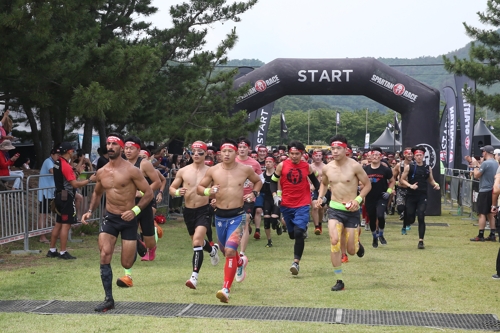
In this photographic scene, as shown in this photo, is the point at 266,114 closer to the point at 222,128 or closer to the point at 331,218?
the point at 222,128

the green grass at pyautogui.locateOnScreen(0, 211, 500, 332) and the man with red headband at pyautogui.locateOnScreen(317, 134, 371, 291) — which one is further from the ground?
the man with red headband at pyautogui.locateOnScreen(317, 134, 371, 291)

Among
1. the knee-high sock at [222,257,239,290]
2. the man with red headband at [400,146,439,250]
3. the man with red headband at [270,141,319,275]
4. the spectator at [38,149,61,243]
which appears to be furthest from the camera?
the man with red headband at [400,146,439,250]

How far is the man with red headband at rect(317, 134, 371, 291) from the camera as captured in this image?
1007cm

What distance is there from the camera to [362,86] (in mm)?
22328

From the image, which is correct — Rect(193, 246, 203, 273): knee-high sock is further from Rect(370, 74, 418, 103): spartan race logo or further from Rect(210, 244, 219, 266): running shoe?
Rect(370, 74, 418, 103): spartan race logo

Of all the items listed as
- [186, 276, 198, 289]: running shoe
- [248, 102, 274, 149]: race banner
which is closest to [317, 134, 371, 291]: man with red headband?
[186, 276, 198, 289]: running shoe

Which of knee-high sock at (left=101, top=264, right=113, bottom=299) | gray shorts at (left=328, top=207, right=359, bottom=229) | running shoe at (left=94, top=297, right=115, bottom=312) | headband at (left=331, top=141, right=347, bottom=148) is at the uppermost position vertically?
headband at (left=331, top=141, right=347, bottom=148)

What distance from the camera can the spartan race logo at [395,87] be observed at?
22250 mm

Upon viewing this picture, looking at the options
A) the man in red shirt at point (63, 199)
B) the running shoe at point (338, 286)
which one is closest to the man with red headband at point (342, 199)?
the running shoe at point (338, 286)

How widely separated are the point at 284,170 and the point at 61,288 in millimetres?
4202

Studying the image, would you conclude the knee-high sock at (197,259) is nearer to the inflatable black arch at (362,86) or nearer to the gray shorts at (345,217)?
the gray shorts at (345,217)

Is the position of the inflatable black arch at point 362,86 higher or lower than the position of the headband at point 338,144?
higher

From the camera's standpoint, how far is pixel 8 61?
499 inches

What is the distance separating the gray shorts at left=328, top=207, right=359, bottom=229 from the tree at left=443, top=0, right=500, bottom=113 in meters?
13.0
